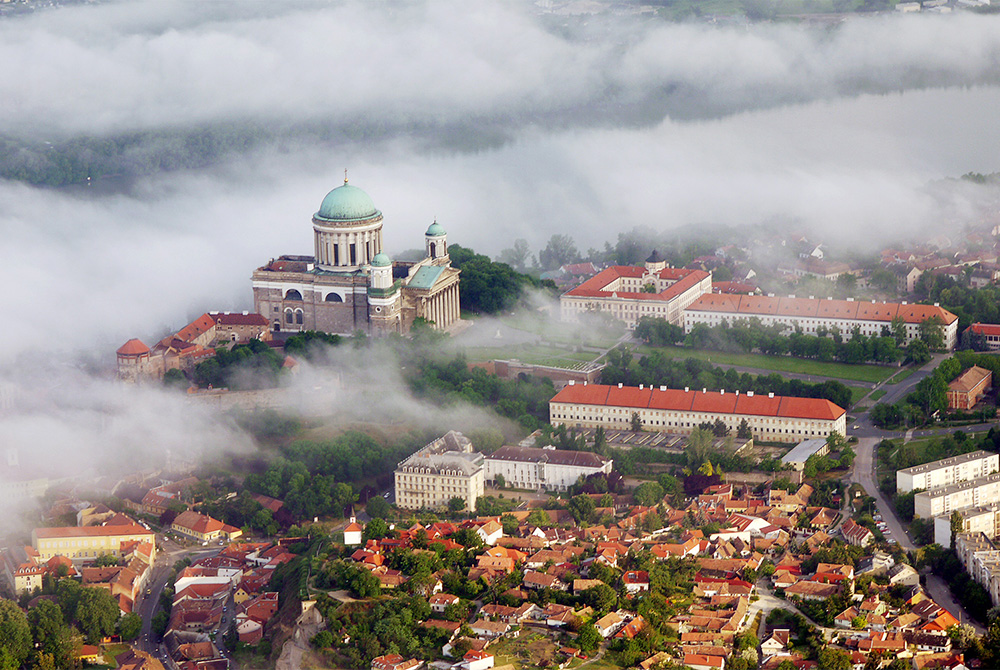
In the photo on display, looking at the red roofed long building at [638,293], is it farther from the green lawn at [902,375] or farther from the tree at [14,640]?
the tree at [14,640]

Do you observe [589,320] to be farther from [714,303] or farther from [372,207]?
[372,207]

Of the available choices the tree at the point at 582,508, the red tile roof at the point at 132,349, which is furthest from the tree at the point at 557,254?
the tree at the point at 582,508

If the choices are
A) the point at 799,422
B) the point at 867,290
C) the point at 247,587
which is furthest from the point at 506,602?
the point at 867,290

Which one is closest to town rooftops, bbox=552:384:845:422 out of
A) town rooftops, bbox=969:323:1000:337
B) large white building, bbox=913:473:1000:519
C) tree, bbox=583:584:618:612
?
large white building, bbox=913:473:1000:519

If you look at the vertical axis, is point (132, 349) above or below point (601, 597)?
above

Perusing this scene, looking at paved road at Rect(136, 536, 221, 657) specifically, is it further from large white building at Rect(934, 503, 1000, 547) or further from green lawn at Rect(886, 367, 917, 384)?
green lawn at Rect(886, 367, 917, 384)

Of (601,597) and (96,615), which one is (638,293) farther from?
(96,615)

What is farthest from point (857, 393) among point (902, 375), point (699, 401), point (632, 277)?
point (632, 277)
